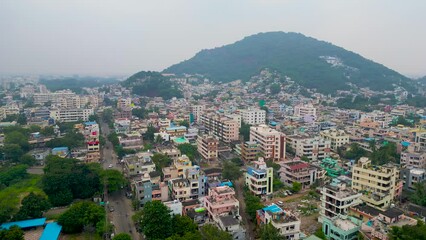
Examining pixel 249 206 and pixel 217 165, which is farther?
pixel 217 165

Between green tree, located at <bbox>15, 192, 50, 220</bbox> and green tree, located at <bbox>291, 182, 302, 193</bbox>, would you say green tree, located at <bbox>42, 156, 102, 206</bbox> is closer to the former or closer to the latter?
green tree, located at <bbox>15, 192, 50, 220</bbox>

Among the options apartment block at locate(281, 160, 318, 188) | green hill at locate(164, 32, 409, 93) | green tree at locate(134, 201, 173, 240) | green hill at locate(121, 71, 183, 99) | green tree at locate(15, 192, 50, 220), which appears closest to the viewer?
green tree at locate(134, 201, 173, 240)

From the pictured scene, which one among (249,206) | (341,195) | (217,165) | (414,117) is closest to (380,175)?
(341,195)

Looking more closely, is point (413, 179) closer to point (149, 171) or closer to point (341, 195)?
point (341, 195)

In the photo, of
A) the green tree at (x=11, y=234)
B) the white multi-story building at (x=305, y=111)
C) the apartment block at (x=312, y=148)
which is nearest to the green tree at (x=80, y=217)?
the green tree at (x=11, y=234)

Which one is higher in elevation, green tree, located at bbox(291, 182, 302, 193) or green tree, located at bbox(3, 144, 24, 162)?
green tree, located at bbox(3, 144, 24, 162)

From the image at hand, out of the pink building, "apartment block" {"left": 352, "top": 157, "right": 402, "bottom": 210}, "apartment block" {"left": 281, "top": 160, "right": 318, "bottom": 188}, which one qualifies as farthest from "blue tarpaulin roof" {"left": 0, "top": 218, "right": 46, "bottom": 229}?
"apartment block" {"left": 352, "top": 157, "right": 402, "bottom": 210}

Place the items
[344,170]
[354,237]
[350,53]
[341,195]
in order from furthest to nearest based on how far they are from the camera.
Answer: [350,53], [344,170], [341,195], [354,237]
